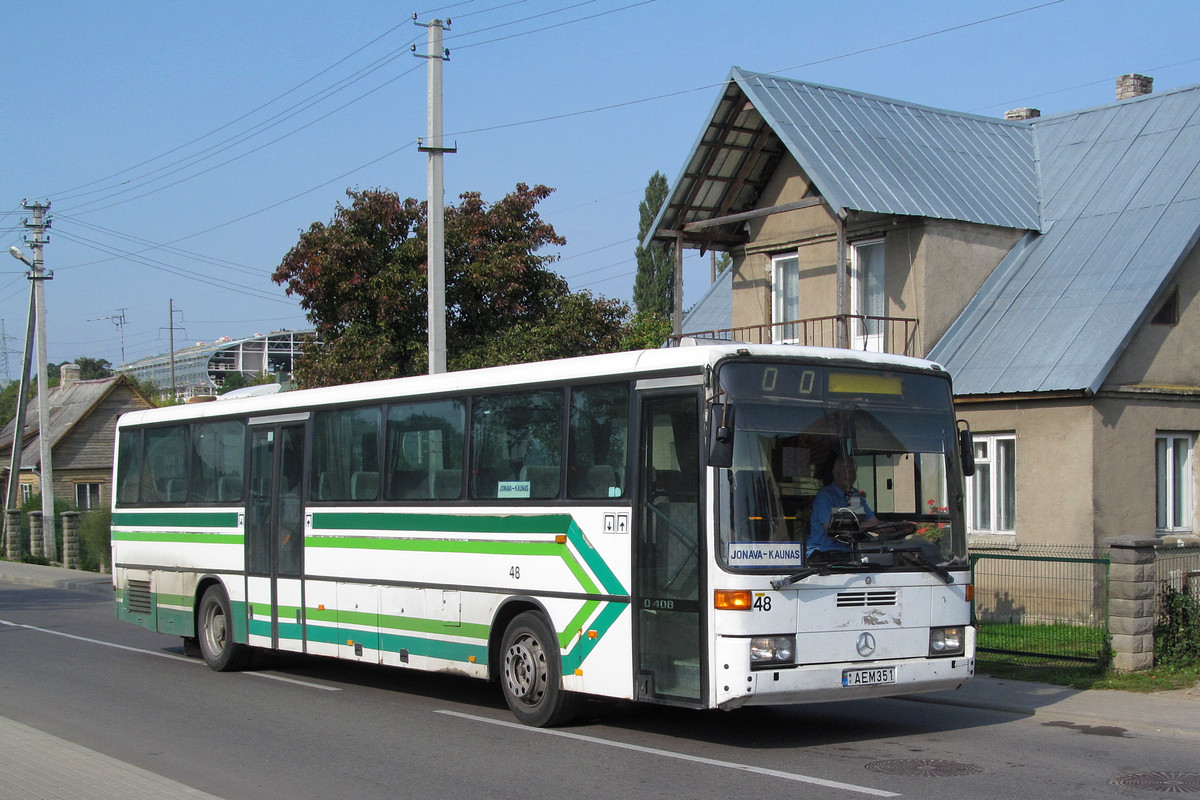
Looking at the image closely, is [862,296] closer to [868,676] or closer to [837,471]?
[837,471]

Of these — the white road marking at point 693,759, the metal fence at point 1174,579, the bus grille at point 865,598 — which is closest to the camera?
the white road marking at point 693,759

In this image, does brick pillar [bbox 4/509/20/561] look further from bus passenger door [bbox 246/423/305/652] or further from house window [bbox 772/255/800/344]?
bus passenger door [bbox 246/423/305/652]

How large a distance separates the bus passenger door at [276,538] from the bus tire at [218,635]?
0.56 meters

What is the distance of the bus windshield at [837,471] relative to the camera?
919 centimetres

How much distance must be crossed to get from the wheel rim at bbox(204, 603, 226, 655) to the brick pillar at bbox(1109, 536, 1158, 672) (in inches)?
395

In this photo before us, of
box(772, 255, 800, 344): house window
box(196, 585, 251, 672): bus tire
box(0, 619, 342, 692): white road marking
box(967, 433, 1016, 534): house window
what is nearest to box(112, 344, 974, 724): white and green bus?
box(0, 619, 342, 692): white road marking

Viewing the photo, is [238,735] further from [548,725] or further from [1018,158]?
[1018,158]

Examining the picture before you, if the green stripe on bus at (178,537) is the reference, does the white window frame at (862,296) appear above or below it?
above

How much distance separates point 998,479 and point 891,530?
32.8 feet

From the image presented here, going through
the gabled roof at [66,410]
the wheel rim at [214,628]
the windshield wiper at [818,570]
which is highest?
the gabled roof at [66,410]

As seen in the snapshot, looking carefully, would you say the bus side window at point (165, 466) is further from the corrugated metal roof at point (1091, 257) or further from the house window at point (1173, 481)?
the house window at point (1173, 481)

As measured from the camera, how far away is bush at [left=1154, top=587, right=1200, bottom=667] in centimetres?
1312

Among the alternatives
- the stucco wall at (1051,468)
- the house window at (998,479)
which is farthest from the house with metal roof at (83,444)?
the stucco wall at (1051,468)

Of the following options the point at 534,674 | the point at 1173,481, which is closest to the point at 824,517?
the point at 534,674
